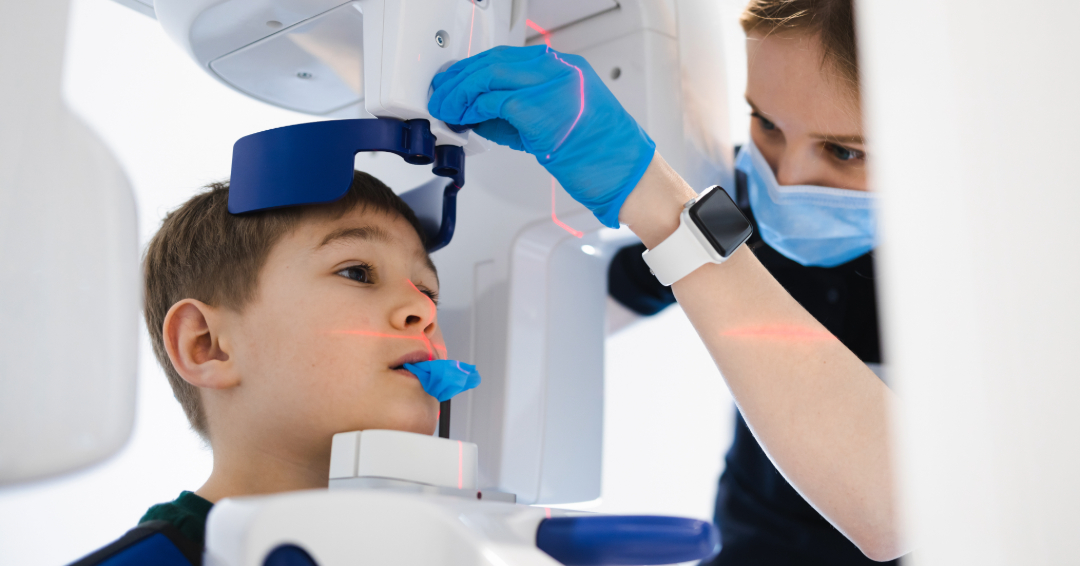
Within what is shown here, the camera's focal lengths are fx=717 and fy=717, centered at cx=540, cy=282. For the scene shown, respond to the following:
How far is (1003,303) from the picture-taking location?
11.3 inches

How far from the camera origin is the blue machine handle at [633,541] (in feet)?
1.83

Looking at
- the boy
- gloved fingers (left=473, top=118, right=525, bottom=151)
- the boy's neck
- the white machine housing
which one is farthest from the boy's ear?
gloved fingers (left=473, top=118, right=525, bottom=151)

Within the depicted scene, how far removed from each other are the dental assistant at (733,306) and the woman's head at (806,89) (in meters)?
0.32

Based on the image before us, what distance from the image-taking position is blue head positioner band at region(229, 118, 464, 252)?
78 centimetres

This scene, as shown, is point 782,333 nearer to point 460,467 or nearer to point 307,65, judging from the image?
point 460,467

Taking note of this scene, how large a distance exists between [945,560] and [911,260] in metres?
0.12

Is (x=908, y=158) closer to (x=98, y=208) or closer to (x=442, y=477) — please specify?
(x=442, y=477)

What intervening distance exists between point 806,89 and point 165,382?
1063 millimetres

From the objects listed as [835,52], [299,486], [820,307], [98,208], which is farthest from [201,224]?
[820,307]

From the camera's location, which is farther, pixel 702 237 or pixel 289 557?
pixel 702 237

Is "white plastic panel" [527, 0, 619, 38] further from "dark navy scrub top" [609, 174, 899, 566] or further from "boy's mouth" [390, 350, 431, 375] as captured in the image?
"boy's mouth" [390, 350, 431, 375]

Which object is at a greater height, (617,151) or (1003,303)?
(617,151)

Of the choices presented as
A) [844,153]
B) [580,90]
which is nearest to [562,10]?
[580,90]

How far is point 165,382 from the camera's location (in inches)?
43.1
